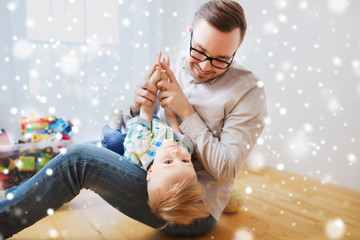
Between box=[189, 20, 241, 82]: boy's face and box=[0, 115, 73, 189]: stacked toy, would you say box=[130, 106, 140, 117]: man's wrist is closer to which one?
box=[189, 20, 241, 82]: boy's face

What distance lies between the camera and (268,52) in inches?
95.3

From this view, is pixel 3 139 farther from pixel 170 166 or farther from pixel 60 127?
pixel 170 166

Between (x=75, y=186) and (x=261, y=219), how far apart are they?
1.00 metres

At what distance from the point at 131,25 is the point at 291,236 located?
74.9 inches

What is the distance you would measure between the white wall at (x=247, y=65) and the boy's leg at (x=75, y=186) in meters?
1.14

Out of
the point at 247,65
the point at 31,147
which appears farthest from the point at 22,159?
the point at 247,65

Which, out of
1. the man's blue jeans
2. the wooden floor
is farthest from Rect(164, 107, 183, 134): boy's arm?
the wooden floor

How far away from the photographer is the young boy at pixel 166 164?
1.12 meters

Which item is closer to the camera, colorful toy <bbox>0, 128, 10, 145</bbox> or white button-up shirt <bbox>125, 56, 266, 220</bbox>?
white button-up shirt <bbox>125, 56, 266, 220</bbox>

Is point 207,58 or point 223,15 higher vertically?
point 223,15

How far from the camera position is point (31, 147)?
1879 mm

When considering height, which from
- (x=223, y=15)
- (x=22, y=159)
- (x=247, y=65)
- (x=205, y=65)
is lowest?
(x=22, y=159)

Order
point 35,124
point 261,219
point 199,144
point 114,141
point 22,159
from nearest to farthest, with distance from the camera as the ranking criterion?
1. point 199,144
2. point 114,141
3. point 261,219
4. point 22,159
5. point 35,124

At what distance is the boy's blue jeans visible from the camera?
114 cm
